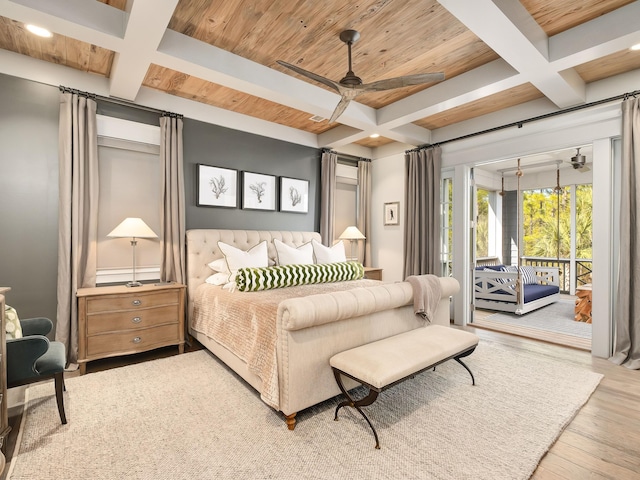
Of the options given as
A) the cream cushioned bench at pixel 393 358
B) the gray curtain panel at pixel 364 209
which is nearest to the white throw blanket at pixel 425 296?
the cream cushioned bench at pixel 393 358

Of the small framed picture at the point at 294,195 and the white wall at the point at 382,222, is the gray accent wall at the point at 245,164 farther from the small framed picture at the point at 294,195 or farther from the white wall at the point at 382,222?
the white wall at the point at 382,222

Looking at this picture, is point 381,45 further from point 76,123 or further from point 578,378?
point 578,378

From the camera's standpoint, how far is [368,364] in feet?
6.70

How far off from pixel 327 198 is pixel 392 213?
1199 millimetres

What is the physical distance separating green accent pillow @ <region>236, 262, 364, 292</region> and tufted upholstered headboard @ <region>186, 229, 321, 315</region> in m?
0.67

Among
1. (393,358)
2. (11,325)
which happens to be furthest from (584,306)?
(11,325)

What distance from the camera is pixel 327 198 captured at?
5.23m

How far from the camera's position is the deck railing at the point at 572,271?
715 cm

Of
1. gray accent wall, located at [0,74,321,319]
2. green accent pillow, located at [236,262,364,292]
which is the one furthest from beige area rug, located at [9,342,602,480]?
gray accent wall, located at [0,74,321,319]

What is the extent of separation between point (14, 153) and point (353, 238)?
13.6 feet

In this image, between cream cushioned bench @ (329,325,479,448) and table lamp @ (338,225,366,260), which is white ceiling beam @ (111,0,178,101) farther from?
table lamp @ (338,225,366,260)

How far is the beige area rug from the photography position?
5.74ft

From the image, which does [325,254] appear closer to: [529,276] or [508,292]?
[508,292]

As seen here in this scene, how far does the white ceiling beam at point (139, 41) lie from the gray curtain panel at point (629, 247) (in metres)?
4.07
